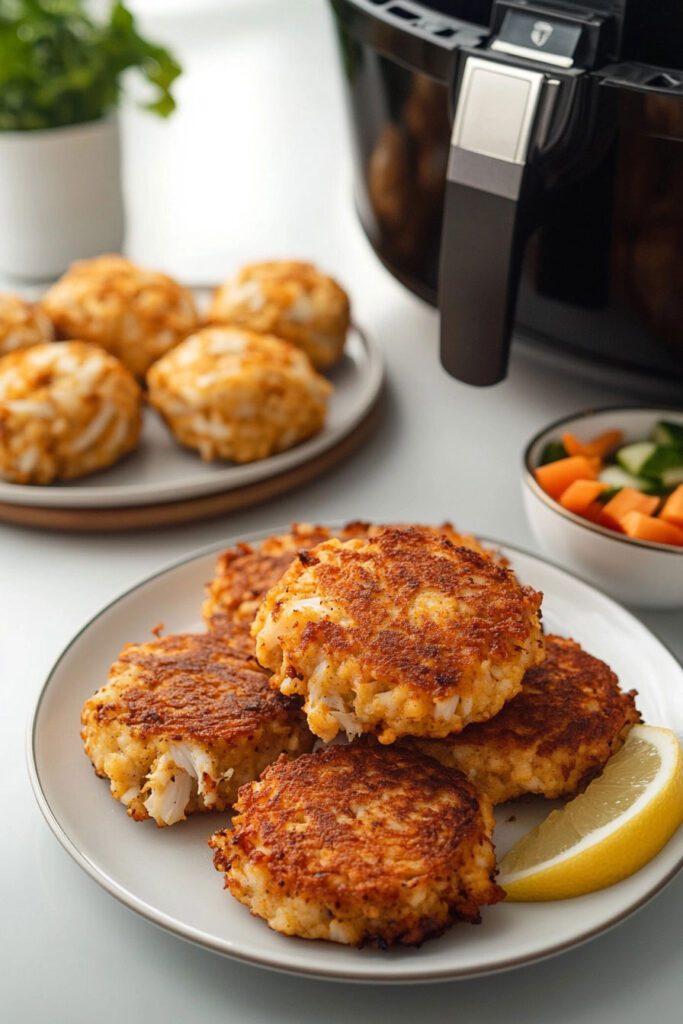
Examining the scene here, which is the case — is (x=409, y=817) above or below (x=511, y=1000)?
above

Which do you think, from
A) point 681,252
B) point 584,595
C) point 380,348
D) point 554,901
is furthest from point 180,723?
point 380,348

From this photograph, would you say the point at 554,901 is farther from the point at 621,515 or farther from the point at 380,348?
the point at 380,348

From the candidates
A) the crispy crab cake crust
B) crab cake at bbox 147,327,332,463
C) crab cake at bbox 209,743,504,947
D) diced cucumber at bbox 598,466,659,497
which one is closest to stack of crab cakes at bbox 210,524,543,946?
crab cake at bbox 209,743,504,947

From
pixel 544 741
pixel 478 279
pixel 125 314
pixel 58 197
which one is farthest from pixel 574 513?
pixel 58 197

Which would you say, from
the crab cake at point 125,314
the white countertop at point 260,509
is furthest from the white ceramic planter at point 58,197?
the crab cake at point 125,314

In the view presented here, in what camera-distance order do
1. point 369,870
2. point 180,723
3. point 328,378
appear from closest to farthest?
point 369,870 → point 180,723 → point 328,378

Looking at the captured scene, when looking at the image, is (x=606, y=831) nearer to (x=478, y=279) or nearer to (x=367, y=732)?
(x=367, y=732)

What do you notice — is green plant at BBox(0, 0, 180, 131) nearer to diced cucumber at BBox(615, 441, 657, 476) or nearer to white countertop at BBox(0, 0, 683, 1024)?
white countertop at BBox(0, 0, 683, 1024)
